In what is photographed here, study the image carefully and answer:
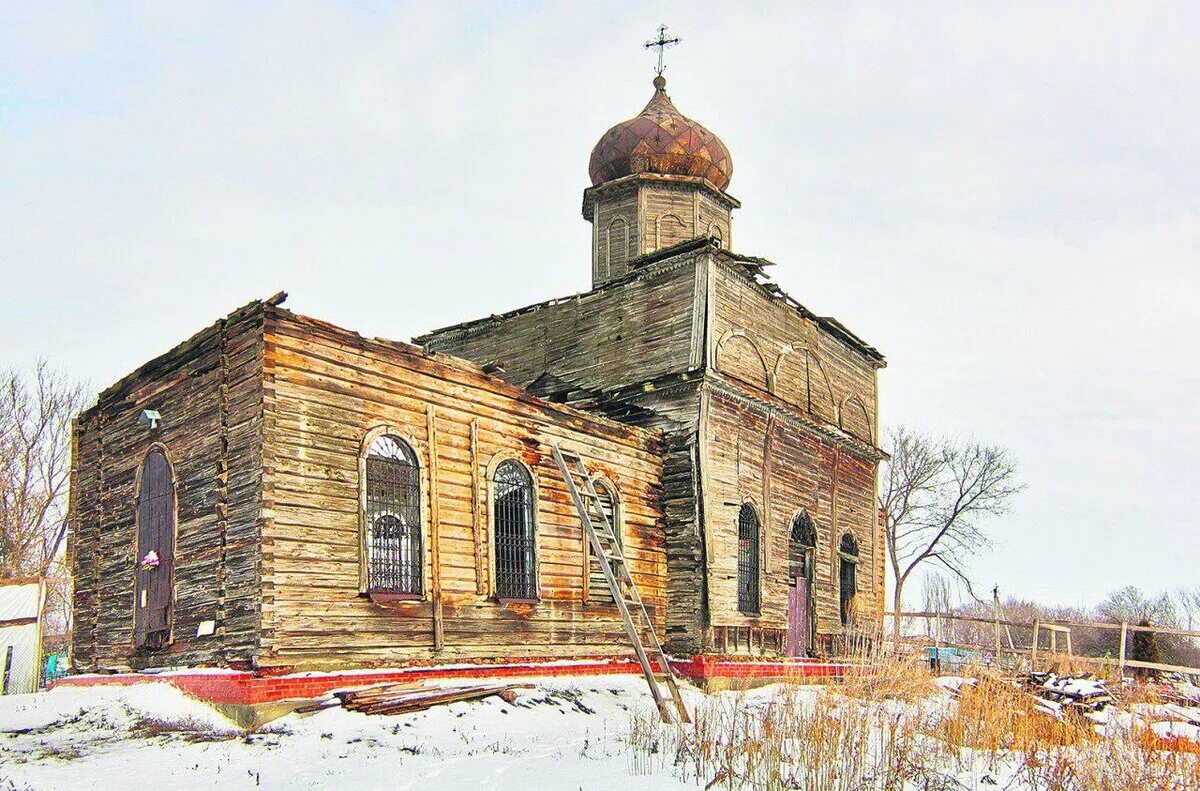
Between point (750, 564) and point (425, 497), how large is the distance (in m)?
9.01

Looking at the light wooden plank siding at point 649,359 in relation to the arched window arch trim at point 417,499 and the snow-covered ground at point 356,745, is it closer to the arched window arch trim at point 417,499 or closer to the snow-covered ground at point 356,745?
the snow-covered ground at point 356,745

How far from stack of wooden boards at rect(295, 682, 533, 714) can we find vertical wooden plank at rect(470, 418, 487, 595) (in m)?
2.55

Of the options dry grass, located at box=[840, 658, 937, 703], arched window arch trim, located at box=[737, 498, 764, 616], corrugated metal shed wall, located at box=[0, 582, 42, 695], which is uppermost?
arched window arch trim, located at box=[737, 498, 764, 616]

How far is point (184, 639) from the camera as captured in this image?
15.3 meters

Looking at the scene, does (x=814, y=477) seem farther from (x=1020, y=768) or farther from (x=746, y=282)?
(x=1020, y=768)

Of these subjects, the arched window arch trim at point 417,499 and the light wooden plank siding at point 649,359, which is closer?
the arched window arch trim at point 417,499

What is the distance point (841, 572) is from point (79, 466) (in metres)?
17.1

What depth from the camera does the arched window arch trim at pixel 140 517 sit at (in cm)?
1580

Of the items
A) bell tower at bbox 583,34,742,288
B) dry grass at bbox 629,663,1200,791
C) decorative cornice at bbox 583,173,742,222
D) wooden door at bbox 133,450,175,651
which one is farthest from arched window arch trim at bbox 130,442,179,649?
decorative cornice at bbox 583,173,742,222

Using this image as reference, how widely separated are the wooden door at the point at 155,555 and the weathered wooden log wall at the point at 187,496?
7.8 inches

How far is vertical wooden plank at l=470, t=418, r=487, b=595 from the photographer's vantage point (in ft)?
55.5

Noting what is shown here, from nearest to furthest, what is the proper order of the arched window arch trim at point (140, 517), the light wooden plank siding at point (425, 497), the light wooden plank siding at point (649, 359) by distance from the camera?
the light wooden plank siding at point (425, 497) → the arched window arch trim at point (140, 517) → the light wooden plank siding at point (649, 359)

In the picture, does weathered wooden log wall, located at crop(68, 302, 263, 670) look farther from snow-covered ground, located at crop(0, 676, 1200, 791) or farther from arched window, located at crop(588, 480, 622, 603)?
arched window, located at crop(588, 480, 622, 603)

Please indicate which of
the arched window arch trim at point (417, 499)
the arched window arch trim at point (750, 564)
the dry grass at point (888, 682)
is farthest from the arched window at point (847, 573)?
the arched window arch trim at point (417, 499)
